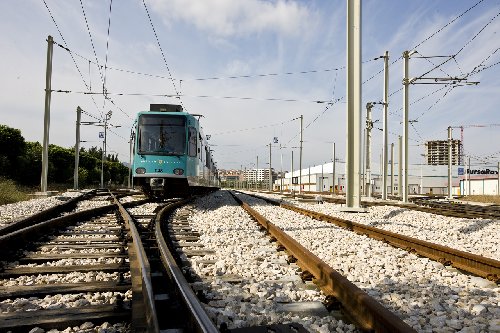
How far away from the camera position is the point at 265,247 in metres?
6.09

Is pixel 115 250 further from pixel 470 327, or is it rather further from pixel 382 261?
pixel 470 327

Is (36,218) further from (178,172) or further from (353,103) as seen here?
(353,103)

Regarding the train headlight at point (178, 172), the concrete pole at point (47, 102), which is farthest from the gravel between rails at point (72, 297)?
the concrete pole at point (47, 102)

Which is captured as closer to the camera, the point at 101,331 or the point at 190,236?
the point at 101,331

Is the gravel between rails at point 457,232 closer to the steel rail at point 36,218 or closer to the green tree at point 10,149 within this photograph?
the steel rail at point 36,218

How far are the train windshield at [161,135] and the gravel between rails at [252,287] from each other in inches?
298

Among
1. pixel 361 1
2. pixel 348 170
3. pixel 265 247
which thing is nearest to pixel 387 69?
pixel 361 1

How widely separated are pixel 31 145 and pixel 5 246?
36.0 m

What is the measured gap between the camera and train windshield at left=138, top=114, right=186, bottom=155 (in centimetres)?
1360

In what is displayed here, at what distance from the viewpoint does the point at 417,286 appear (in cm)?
402

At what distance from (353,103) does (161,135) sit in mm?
6621

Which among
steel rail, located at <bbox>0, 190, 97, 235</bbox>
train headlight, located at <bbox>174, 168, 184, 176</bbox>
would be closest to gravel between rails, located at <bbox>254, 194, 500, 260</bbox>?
train headlight, located at <bbox>174, 168, 184, 176</bbox>

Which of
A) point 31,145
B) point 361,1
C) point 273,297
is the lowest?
point 273,297

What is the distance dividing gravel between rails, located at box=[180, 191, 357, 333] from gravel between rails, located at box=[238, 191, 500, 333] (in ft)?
2.02
